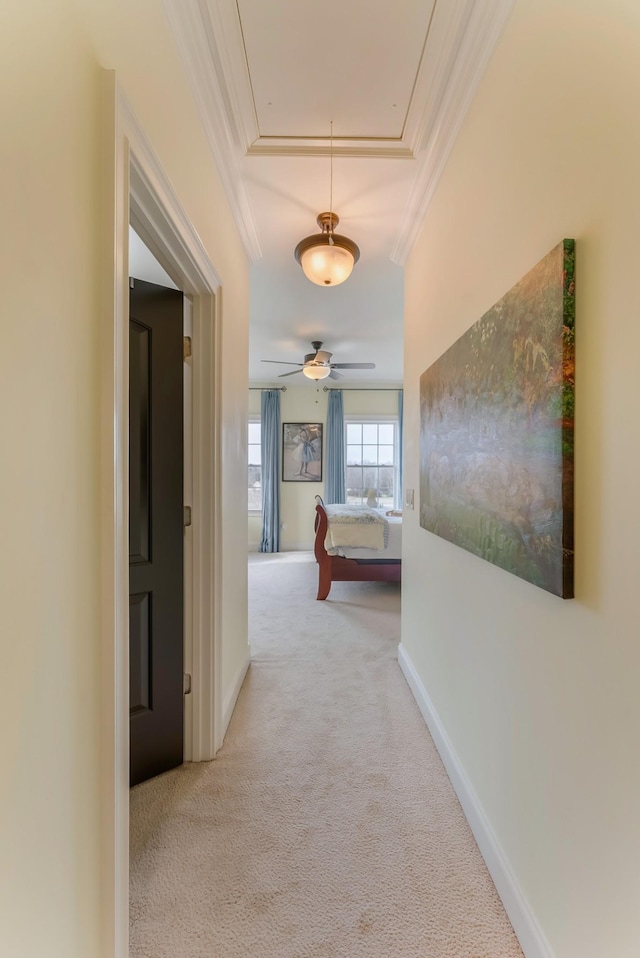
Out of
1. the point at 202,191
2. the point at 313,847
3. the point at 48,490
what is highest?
the point at 202,191

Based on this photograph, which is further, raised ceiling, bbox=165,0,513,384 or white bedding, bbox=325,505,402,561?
white bedding, bbox=325,505,402,561

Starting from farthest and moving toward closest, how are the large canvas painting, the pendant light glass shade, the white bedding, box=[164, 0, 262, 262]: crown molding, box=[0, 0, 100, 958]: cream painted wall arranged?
the pendant light glass shade < the white bedding < box=[164, 0, 262, 262]: crown molding < the large canvas painting < box=[0, 0, 100, 958]: cream painted wall

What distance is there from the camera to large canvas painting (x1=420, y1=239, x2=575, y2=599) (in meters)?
0.86

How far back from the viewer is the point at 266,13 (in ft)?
4.07

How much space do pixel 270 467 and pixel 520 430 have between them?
5276mm

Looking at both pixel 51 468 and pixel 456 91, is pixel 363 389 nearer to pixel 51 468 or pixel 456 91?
pixel 456 91

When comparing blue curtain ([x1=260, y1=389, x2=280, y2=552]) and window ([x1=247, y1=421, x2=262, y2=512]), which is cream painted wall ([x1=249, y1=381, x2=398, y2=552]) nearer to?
blue curtain ([x1=260, y1=389, x2=280, y2=552])

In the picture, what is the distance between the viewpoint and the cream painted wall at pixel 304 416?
20.5ft

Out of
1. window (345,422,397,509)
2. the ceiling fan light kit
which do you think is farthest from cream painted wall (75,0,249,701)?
window (345,422,397,509)

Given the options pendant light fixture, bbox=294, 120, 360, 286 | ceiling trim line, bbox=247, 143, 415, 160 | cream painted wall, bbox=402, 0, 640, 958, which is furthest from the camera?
pendant light fixture, bbox=294, 120, 360, 286

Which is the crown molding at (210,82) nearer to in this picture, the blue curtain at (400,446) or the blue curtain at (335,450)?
the blue curtain at (335,450)

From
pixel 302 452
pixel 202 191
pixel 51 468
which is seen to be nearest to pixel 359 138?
pixel 202 191

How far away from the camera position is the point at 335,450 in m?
6.20

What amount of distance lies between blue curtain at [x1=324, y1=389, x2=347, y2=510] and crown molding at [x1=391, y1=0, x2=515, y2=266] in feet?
13.4
